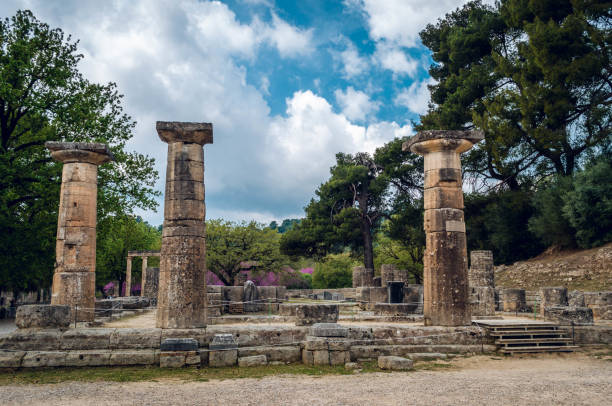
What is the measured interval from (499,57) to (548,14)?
3439 millimetres

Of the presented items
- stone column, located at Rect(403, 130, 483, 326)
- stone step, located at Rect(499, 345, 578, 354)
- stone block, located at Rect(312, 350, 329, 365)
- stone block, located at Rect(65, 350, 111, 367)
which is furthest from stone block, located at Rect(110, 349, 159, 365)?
stone step, located at Rect(499, 345, 578, 354)

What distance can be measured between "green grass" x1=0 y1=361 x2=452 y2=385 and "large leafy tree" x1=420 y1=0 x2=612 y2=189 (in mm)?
21914

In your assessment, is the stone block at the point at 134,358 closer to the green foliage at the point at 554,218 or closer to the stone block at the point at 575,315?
the stone block at the point at 575,315

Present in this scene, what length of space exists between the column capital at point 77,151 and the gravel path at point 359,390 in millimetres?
7377

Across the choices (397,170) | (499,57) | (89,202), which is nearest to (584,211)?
(499,57)

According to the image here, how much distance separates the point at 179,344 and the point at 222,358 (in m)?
0.94

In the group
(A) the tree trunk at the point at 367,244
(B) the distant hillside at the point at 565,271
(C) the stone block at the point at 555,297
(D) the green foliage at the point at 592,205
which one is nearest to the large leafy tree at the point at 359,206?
(A) the tree trunk at the point at 367,244

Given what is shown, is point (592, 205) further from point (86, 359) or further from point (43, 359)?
point (43, 359)

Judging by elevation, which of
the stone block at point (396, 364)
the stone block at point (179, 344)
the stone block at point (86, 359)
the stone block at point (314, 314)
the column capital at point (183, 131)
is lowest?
the stone block at point (396, 364)

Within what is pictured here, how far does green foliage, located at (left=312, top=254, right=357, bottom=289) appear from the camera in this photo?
47312 millimetres

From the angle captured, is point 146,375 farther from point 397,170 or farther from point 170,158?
point 397,170

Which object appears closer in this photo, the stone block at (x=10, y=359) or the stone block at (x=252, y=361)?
the stone block at (x=10, y=359)

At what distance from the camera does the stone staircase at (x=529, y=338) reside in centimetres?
1177

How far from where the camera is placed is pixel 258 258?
123 feet
